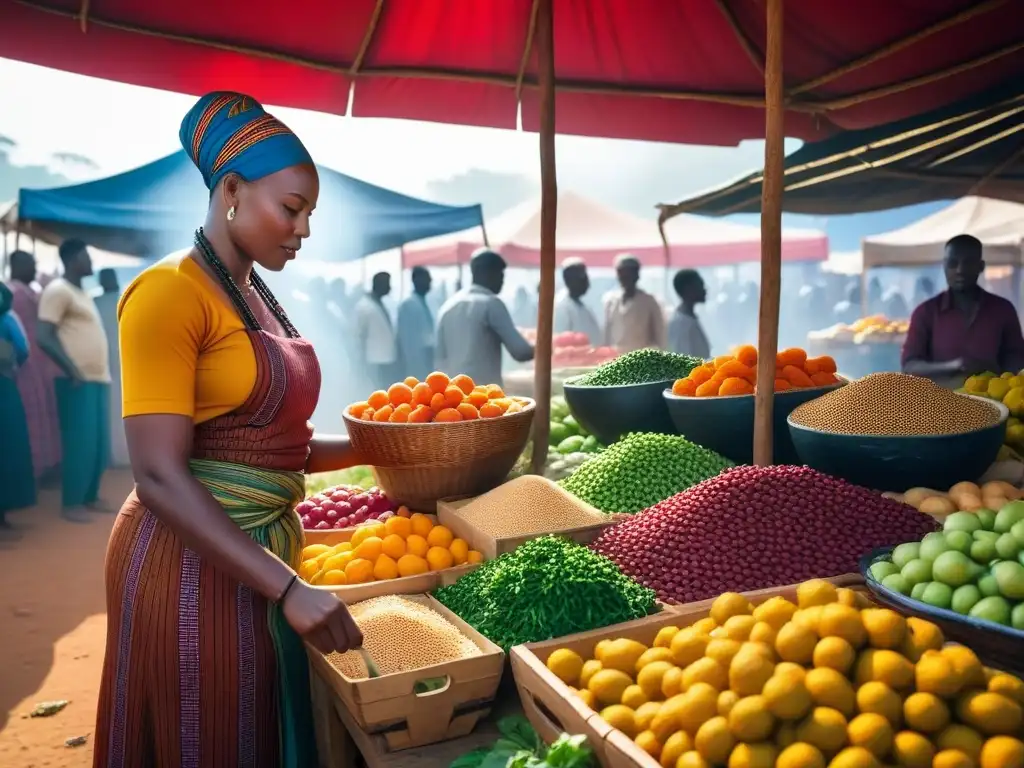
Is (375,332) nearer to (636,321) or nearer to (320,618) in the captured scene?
(636,321)

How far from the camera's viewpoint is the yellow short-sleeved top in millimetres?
1413

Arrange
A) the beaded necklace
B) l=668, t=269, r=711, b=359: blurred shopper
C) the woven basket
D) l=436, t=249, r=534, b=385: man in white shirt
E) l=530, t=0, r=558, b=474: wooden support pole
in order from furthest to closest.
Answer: l=668, t=269, r=711, b=359: blurred shopper
l=436, t=249, r=534, b=385: man in white shirt
l=530, t=0, r=558, b=474: wooden support pole
the woven basket
the beaded necklace

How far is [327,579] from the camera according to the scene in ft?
6.83

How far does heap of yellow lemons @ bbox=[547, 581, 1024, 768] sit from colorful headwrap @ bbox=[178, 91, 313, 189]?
3.95 feet

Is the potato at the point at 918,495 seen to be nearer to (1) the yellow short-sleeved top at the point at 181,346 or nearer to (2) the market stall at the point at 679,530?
(2) the market stall at the point at 679,530

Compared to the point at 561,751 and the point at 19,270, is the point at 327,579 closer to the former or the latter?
the point at 561,751

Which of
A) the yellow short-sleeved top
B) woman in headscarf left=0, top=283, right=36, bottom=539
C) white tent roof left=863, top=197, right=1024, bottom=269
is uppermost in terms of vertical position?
white tent roof left=863, top=197, right=1024, bottom=269

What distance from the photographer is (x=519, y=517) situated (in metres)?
2.26

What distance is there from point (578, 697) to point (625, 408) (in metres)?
1.90

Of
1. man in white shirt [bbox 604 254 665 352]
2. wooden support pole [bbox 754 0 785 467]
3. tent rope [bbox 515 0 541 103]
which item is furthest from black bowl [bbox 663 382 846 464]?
man in white shirt [bbox 604 254 665 352]

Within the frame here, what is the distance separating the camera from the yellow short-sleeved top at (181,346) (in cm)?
141

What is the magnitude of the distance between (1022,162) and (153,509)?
6688mm

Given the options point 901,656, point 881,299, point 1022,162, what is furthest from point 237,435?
point 881,299

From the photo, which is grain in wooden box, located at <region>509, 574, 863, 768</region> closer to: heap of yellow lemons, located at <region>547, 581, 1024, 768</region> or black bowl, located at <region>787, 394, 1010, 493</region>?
heap of yellow lemons, located at <region>547, 581, 1024, 768</region>
